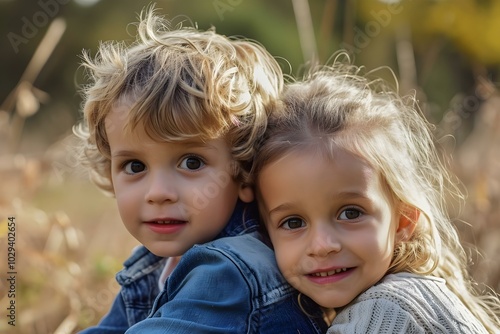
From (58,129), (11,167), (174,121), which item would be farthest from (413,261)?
(58,129)

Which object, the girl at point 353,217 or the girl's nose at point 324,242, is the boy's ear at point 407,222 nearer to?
the girl at point 353,217

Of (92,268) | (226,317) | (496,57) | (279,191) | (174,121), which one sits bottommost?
(92,268)

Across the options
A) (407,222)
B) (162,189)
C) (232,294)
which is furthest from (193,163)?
(407,222)

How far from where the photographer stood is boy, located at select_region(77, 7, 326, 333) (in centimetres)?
188

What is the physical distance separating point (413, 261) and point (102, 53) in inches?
41.2

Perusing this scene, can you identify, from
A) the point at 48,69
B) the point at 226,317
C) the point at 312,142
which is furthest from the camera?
the point at 48,69

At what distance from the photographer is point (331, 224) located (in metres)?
1.90

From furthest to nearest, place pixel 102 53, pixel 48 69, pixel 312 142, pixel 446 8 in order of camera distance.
→ pixel 48 69 < pixel 446 8 < pixel 102 53 < pixel 312 142

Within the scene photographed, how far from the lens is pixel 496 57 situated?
5793mm

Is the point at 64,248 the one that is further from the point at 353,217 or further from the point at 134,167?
the point at 353,217

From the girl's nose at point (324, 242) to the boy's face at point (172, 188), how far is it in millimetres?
273

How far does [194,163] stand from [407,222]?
582 millimetres

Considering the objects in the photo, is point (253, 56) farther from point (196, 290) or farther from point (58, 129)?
point (58, 129)

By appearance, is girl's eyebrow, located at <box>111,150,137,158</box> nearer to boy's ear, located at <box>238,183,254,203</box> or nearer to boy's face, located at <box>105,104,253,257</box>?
boy's face, located at <box>105,104,253,257</box>
